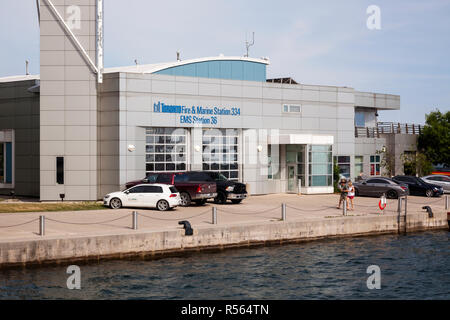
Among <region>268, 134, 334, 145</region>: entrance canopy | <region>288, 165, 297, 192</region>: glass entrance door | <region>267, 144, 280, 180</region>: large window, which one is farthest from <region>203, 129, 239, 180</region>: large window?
<region>288, 165, 297, 192</region>: glass entrance door

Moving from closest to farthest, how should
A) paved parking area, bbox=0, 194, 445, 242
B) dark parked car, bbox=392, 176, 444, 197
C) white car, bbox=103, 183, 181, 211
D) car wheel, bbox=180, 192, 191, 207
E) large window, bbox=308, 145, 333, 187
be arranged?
paved parking area, bbox=0, 194, 445, 242
white car, bbox=103, 183, 181, 211
car wheel, bbox=180, 192, 191, 207
dark parked car, bbox=392, 176, 444, 197
large window, bbox=308, 145, 333, 187

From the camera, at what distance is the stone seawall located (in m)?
20.1

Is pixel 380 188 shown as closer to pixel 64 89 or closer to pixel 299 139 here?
pixel 299 139

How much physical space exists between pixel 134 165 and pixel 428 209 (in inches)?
656

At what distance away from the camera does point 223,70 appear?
4425 cm

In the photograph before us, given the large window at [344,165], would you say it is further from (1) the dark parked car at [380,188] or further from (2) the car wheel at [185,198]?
(2) the car wheel at [185,198]

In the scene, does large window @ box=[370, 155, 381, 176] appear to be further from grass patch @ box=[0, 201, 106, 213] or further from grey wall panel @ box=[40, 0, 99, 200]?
grass patch @ box=[0, 201, 106, 213]

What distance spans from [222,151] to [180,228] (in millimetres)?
15932

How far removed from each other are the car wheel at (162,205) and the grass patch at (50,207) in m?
3.18

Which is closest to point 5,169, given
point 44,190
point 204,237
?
point 44,190

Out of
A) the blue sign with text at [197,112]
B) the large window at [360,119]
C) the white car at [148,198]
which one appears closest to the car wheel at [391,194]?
the blue sign with text at [197,112]

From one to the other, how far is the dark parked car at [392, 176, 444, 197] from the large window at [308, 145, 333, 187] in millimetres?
4598

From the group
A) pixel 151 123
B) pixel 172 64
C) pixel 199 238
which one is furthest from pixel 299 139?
pixel 199 238
